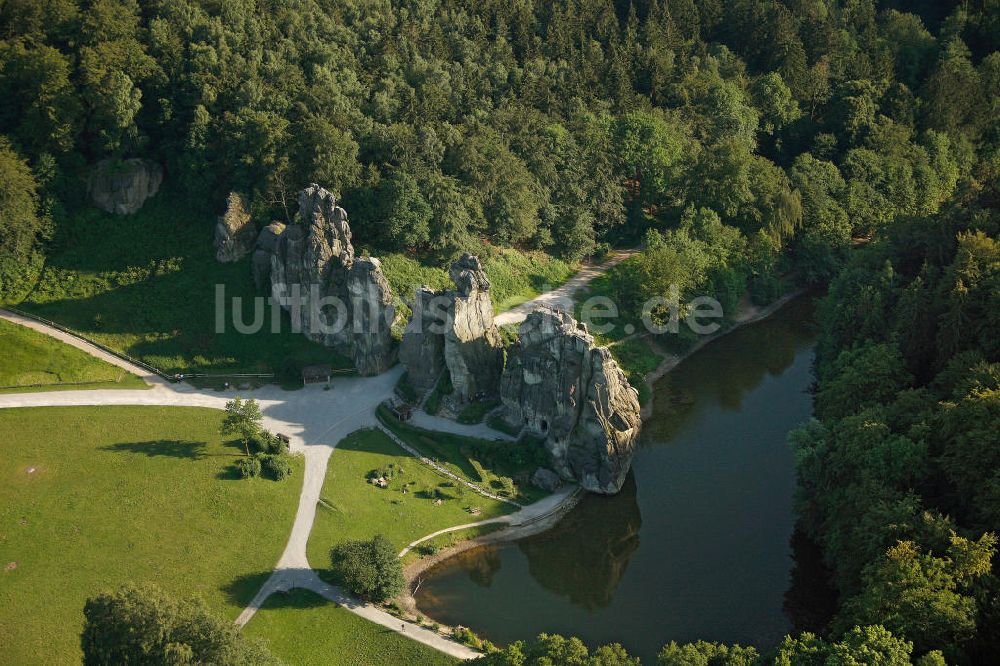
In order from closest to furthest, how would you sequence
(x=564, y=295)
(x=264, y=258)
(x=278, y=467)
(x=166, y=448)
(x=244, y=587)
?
(x=244, y=587) → (x=278, y=467) → (x=166, y=448) → (x=264, y=258) → (x=564, y=295)

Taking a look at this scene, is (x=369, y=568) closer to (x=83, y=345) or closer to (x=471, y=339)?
(x=471, y=339)

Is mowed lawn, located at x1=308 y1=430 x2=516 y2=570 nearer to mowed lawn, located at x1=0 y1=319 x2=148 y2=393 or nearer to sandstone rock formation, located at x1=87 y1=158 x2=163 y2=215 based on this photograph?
mowed lawn, located at x1=0 y1=319 x2=148 y2=393

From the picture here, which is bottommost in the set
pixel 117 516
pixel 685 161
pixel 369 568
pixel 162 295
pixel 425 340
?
pixel 369 568

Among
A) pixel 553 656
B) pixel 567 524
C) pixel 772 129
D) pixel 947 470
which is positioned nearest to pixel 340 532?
pixel 567 524

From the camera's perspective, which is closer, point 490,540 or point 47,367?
point 490,540

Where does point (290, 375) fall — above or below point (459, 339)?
below

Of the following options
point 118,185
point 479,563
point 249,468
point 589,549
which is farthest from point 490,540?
point 118,185

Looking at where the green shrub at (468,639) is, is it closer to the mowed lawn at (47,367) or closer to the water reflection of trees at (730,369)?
Answer: the water reflection of trees at (730,369)
